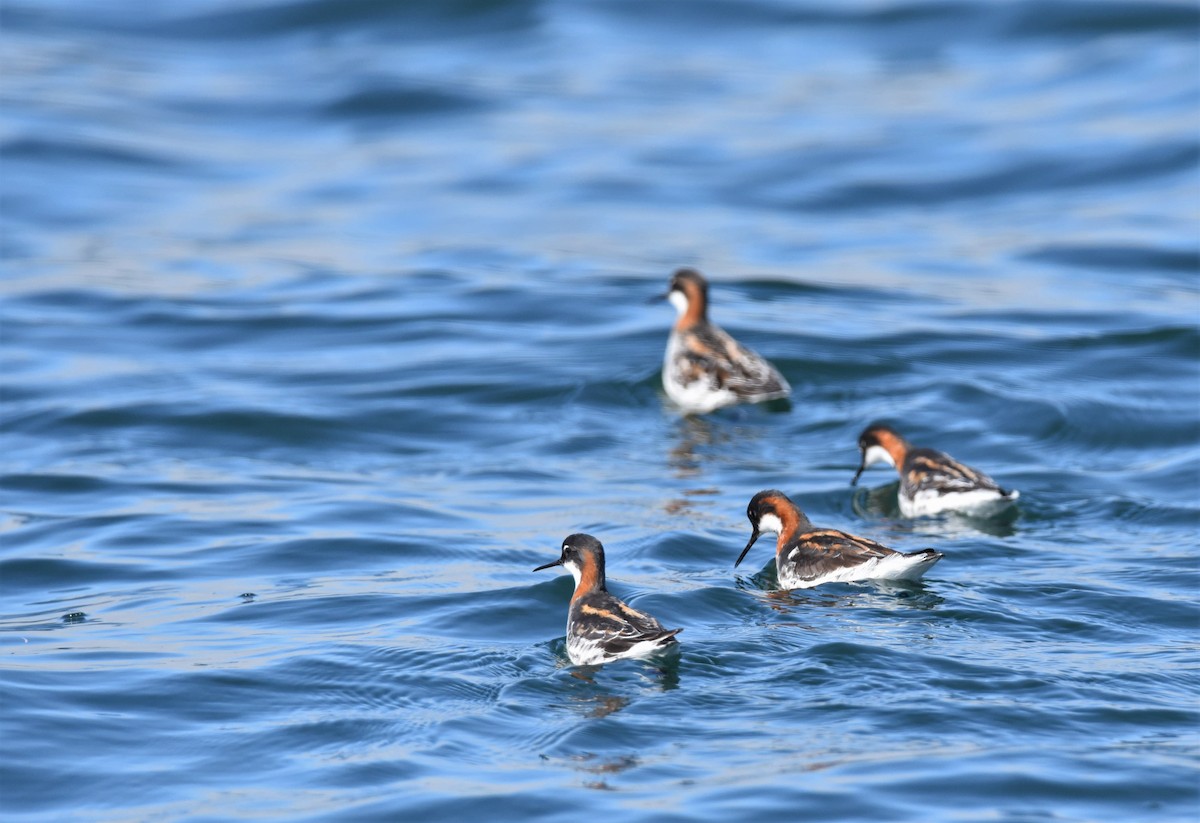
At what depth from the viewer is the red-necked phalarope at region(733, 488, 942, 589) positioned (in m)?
11.4

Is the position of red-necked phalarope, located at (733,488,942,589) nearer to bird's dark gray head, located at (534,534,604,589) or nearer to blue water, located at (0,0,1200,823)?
blue water, located at (0,0,1200,823)

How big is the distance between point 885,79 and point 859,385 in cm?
1576

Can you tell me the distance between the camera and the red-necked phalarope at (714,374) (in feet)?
58.0

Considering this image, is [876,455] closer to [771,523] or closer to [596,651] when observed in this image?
[771,523]

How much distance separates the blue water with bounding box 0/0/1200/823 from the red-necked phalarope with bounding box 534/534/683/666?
178 millimetres

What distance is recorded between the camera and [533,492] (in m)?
14.9

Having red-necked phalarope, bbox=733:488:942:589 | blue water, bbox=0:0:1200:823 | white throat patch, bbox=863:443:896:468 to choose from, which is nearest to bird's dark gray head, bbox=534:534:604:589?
blue water, bbox=0:0:1200:823

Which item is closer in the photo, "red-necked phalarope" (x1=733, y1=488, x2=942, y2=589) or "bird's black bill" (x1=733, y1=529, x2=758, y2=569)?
"red-necked phalarope" (x1=733, y1=488, x2=942, y2=589)

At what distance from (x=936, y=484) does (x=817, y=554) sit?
88.9 inches

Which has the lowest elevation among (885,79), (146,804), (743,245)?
(146,804)

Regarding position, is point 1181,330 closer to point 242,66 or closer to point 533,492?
point 533,492

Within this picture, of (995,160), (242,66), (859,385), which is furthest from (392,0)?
(859,385)

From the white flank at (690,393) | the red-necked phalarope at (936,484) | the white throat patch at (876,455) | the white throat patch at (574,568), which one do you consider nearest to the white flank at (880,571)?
the white throat patch at (574,568)

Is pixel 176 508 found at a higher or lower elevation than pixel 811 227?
lower
